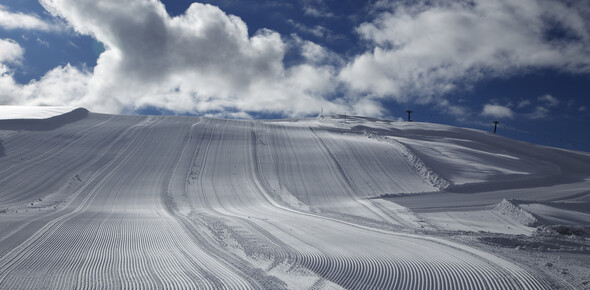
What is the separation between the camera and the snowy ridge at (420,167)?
30.4m

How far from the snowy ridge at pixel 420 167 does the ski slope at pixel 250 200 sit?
0.16 metres

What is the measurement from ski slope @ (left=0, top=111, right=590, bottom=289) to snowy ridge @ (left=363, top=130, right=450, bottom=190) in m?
0.16

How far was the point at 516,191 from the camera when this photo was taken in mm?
29688

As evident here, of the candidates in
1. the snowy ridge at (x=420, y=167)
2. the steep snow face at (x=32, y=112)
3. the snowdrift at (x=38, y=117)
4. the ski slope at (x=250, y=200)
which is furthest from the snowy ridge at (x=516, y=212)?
the steep snow face at (x=32, y=112)

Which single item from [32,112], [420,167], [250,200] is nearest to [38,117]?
[32,112]

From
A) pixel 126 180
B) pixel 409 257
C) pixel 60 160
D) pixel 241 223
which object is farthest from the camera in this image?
pixel 60 160

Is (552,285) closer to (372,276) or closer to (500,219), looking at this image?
(372,276)

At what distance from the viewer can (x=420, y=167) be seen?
33.5m

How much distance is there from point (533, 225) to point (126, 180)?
24.6 m

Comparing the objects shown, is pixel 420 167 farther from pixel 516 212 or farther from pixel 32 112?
pixel 32 112

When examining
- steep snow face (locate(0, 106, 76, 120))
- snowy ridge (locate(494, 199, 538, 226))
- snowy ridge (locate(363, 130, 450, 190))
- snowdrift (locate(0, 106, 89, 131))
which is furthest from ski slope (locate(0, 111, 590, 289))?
steep snow face (locate(0, 106, 76, 120))

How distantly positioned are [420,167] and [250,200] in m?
15.2

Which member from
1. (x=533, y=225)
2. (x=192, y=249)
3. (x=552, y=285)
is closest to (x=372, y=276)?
(x=552, y=285)

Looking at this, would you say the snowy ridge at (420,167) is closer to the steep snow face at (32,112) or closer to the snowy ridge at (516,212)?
the snowy ridge at (516,212)
